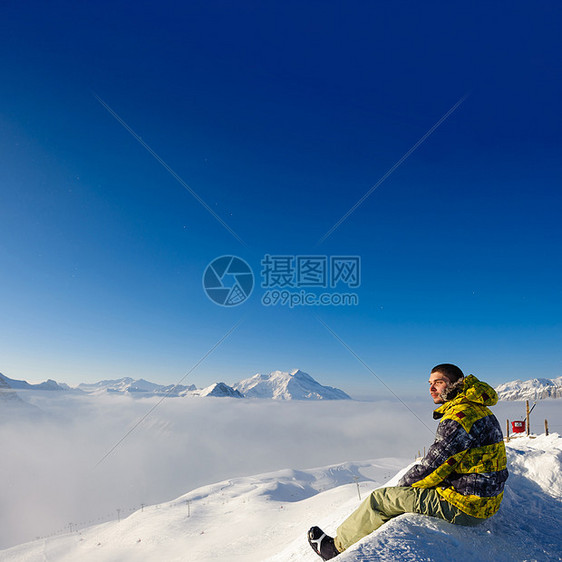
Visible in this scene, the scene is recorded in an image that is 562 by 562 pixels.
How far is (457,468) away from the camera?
13.5 feet

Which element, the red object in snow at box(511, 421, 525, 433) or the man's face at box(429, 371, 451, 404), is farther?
the red object in snow at box(511, 421, 525, 433)

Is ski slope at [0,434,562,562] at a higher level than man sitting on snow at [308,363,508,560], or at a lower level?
lower

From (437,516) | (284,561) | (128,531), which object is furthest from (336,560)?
(128,531)

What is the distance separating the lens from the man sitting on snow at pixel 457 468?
13.4 feet

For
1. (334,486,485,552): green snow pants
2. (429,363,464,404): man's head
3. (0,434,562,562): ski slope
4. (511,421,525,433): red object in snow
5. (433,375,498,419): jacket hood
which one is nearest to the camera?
(0,434,562,562): ski slope

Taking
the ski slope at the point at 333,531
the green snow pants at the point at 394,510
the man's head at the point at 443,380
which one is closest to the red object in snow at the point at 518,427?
the ski slope at the point at 333,531

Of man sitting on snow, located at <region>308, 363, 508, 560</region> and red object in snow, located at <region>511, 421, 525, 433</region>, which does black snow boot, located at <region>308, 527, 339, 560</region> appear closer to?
man sitting on snow, located at <region>308, 363, 508, 560</region>

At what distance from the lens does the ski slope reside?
401 centimetres

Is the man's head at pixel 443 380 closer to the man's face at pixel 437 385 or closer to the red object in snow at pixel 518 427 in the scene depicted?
the man's face at pixel 437 385

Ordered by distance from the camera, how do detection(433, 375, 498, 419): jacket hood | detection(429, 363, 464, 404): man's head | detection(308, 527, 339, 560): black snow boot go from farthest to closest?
detection(308, 527, 339, 560): black snow boot
detection(429, 363, 464, 404): man's head
detection(433, 375, 498, 419): jacket hood

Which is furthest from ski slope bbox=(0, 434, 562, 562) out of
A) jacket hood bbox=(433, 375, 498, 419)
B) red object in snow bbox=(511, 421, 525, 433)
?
red object in snow bbox=(511, 421, 525, 433)

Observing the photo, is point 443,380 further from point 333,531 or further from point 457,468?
point 333,531

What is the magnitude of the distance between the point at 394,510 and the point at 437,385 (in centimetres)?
177

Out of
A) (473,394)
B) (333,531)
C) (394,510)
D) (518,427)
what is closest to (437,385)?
(473,394)
